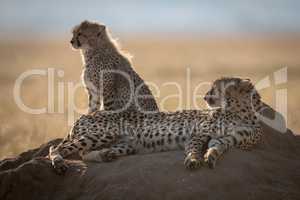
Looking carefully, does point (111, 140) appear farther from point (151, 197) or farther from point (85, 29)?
point (85, 29)

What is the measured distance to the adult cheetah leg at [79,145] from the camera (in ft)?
24.7

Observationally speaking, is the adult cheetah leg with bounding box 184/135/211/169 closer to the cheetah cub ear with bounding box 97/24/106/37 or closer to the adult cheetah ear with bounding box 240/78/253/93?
→ the adult cheetah ear with bounding box 240/78/253/93

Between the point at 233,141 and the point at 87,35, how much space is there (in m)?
3.40

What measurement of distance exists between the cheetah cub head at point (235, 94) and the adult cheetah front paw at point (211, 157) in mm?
1079

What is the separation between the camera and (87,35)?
10406 millimetres

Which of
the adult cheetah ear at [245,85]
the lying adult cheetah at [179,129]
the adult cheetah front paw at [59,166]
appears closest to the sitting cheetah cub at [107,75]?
the lying adult cheetah at [179,129]

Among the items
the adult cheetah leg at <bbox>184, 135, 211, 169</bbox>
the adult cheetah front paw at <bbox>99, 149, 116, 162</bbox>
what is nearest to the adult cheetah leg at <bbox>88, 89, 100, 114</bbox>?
the adult cheetah leg at <bbox>184, 135, 211, 169</bbox>

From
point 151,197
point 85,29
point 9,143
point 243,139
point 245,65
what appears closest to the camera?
point 151,197

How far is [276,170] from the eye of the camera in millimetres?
7246

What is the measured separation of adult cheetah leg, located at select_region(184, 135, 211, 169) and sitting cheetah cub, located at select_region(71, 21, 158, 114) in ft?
6.06

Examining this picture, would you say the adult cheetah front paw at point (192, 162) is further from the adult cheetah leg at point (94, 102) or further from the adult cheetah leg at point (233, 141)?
the adult cheetah leg at point (94, 102)

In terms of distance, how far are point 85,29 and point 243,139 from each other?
3.42 metres

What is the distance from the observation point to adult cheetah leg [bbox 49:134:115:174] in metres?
7.54

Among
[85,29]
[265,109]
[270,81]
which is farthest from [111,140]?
[270,81]
